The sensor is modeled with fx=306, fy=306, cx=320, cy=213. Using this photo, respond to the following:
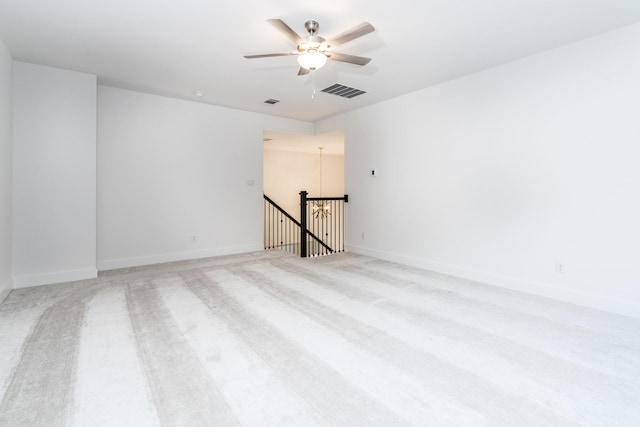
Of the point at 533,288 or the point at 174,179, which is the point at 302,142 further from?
the point at 533,288

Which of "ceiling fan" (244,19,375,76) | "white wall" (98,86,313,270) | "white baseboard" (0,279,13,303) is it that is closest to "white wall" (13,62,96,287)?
"white baseboard" (0,279,13,303)

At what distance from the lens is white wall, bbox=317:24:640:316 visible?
3.03 m

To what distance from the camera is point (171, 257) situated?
5.33m

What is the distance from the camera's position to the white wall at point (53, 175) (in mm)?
3859


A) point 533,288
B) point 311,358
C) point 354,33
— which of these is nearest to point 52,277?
point 311,358

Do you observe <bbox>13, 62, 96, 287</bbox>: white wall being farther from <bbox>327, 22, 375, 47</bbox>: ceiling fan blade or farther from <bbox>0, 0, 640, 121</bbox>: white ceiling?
<bbox>327, 22, 375, 47</bbox>: ceiling fan blade

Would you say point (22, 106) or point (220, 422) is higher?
point (22, 106)

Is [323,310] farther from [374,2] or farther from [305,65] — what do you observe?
[374,2]

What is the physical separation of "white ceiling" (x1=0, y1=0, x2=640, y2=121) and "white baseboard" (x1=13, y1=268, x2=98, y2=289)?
2.71 m

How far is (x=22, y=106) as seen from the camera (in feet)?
12.6

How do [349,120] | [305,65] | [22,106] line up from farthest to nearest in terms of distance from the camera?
[349,120], [22,106], [305,65]

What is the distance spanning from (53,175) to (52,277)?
4.42 ft

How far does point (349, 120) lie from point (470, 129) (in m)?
2.54

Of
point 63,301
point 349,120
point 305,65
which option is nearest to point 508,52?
point 305,65
